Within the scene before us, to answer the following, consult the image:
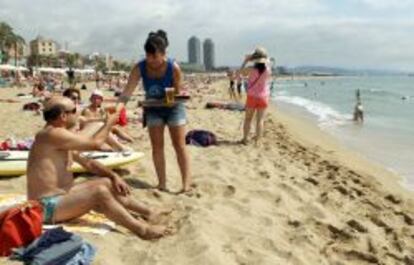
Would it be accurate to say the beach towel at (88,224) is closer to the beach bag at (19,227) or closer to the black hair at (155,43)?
the beach bag at (19,227)

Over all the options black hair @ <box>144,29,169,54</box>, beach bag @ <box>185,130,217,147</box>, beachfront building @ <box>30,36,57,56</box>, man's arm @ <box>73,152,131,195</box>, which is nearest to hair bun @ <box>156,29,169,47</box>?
black hair @ <box>144,29,169,54</box>

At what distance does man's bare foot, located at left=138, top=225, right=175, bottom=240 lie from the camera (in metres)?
4.74

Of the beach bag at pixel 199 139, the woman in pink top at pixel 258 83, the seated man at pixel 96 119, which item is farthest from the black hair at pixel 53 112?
the woman in pink top at pixel 258 83

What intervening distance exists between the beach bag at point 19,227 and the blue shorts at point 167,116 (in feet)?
6.88

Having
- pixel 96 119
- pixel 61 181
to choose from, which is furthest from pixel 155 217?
pixel 96 119

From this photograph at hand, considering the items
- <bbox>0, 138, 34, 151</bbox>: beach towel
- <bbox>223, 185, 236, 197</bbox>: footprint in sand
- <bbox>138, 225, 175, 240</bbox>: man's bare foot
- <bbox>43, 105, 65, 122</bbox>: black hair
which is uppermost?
<bbox>43, 105, 65, 122</bbox>: black hair

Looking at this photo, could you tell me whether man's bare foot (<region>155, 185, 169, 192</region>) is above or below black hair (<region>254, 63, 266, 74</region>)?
below

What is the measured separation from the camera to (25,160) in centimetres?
683

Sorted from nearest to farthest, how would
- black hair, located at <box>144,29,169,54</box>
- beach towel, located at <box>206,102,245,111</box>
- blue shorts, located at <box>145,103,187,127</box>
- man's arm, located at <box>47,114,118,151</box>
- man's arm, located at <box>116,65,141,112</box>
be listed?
man's arm, located at <box>47,114,118,151</box> < black hair, located at <box>144,29,169,54</box> < man's arm, located at <box>116,65,141,112</box> < blue shorts, located at <box>145,103,187,127</box> < beach towel, located at <box>206,102,245,111</box>

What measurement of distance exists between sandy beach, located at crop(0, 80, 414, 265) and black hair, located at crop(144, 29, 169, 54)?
4.63 ft

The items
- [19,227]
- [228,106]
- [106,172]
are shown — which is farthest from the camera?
[228,106]

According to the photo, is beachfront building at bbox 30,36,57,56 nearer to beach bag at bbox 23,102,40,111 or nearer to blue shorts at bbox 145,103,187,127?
beach bag at bbox 23,102,40,111

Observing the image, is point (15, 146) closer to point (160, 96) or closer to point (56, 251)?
point (160, 96)

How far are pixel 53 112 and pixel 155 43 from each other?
1.53 meters
